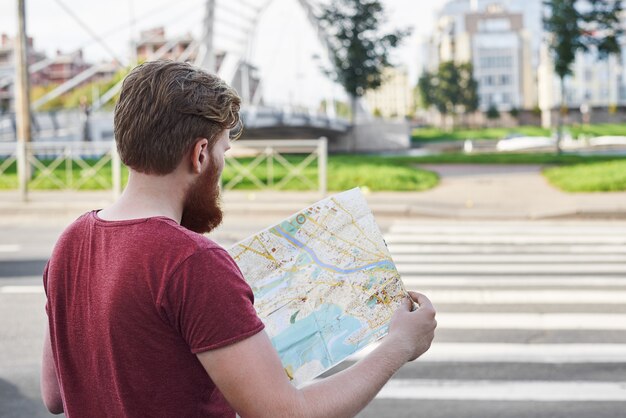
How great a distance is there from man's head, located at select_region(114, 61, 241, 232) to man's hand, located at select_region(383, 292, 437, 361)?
48 centimetres

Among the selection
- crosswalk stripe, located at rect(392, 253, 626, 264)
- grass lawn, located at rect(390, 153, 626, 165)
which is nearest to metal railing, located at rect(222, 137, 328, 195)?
crosswalk stripe, located at rect(392, 253, 626, 264)

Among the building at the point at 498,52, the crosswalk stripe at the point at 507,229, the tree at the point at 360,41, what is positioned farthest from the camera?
the building at the point at 498,52

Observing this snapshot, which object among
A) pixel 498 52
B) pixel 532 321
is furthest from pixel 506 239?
pixel 498 52

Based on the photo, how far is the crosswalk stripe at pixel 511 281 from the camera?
27.2 feet

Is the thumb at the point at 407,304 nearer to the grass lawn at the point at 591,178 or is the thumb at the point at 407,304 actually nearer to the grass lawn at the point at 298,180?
the grass lawn at the point at 298,180

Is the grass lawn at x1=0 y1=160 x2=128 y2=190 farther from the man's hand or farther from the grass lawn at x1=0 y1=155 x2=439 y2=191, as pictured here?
the man's hand

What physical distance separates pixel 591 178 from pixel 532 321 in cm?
1139

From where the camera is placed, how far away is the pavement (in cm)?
1454

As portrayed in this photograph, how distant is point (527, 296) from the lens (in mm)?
7715

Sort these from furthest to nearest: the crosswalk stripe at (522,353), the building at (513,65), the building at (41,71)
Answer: the building at (513,65) → the building at (41,71) → the crosswalk stripe at (522,353)

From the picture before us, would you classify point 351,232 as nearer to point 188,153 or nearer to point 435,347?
point 188,153

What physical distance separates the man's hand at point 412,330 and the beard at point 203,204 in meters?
0.42

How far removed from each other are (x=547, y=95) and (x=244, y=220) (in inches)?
5313

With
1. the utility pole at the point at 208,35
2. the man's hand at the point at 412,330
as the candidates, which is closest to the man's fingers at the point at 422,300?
the man's hand at the point at 412,330
